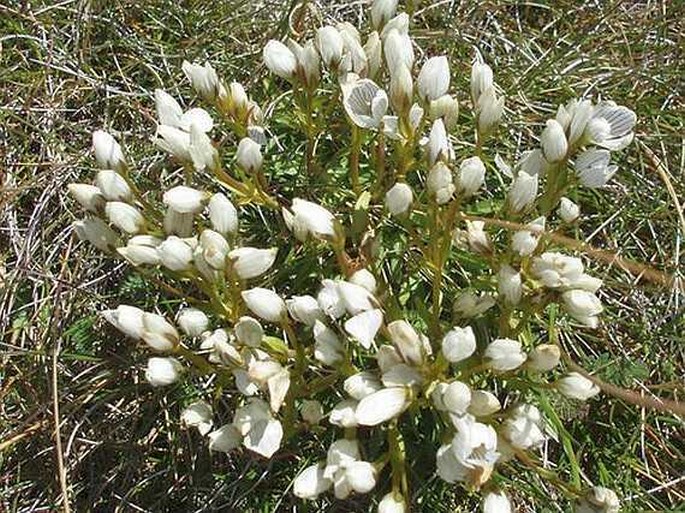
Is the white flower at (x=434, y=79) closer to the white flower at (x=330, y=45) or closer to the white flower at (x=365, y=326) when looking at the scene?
the white flower at (x=330, y=45)

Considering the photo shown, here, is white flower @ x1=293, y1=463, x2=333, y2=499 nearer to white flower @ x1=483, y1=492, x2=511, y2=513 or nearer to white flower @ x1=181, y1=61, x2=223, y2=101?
white flower @ x1=483, y1=492, x2=511, y2=513

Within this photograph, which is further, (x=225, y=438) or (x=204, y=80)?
(x=204, y=80)

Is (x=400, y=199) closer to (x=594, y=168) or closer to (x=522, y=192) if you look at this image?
(x=522, y=192)

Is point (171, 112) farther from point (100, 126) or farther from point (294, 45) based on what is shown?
point (100, 126)

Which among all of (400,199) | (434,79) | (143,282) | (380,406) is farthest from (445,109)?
(143,282)

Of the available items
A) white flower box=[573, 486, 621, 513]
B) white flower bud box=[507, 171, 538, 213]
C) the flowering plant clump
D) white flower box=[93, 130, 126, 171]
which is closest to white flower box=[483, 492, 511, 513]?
the flowering plant clump
